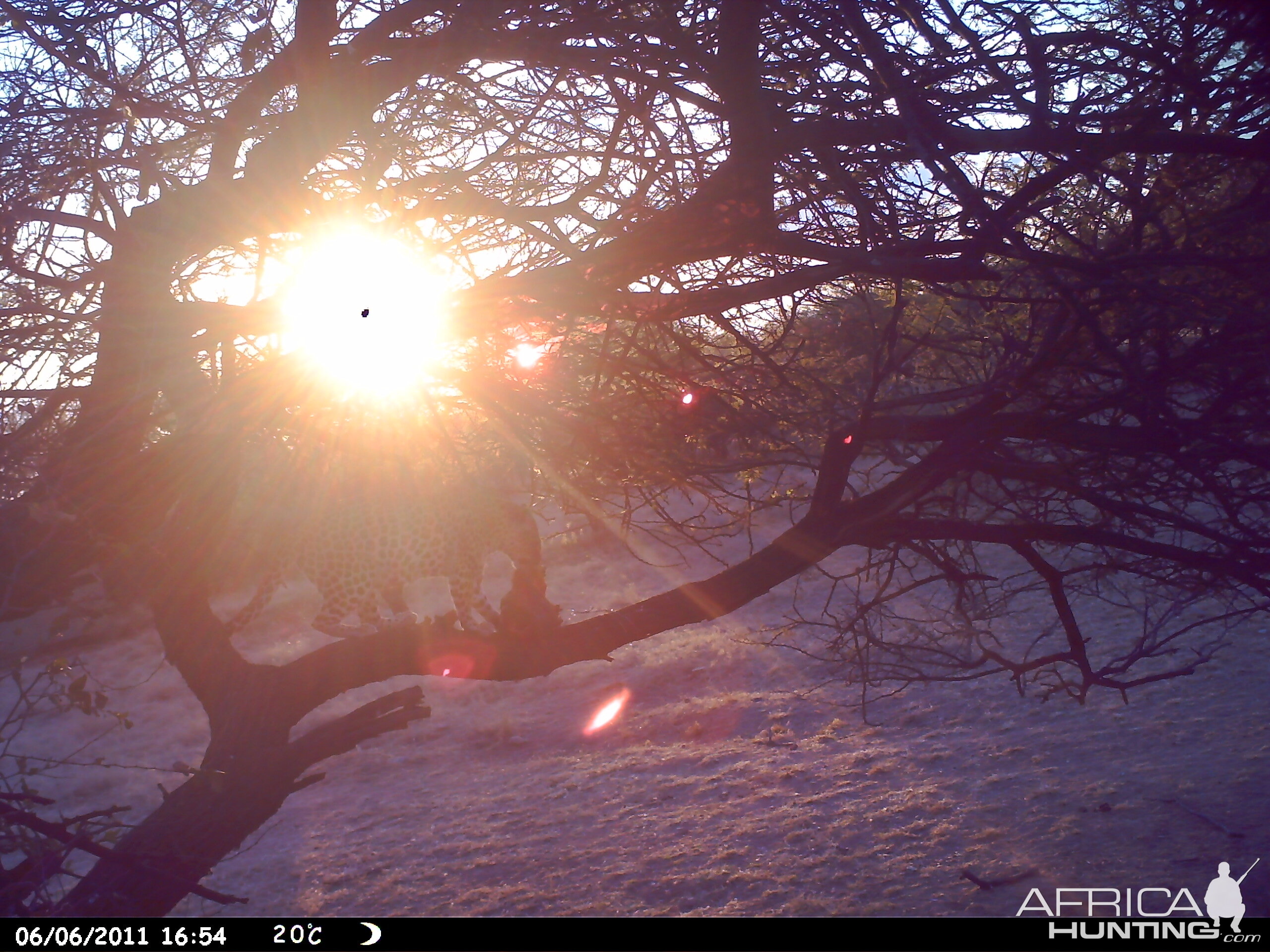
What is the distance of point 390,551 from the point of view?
259 inches

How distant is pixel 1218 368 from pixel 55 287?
451 cm

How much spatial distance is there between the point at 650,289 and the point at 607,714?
10.1 meters

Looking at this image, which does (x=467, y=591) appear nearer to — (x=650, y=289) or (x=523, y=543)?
(x=523, y=543)

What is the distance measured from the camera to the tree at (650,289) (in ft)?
10.7

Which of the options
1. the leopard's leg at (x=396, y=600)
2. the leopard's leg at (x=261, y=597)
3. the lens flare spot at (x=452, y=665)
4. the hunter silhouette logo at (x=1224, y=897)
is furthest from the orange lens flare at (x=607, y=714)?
the lens flare spot at (x=452, y=665)

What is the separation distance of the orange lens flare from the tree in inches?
326

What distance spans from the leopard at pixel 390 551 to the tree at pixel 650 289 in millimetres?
1605

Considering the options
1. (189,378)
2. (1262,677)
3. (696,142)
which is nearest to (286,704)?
(189,378)

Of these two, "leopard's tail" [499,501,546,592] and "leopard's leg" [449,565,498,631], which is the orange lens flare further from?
"leopard's tail" [499,501,546,592]

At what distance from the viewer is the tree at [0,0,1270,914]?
3270mm

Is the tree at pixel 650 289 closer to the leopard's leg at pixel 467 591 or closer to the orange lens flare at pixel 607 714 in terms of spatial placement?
the leopard's leg at pixel 467 591

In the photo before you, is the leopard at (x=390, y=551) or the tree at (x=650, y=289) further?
the leopard at (x=390, y=551)

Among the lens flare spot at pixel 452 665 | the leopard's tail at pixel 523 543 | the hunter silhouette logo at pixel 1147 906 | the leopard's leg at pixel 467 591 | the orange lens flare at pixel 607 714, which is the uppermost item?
the leopard's tail at pixel 523 543

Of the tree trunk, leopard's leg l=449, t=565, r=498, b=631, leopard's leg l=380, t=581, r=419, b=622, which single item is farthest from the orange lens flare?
the tree trunk
